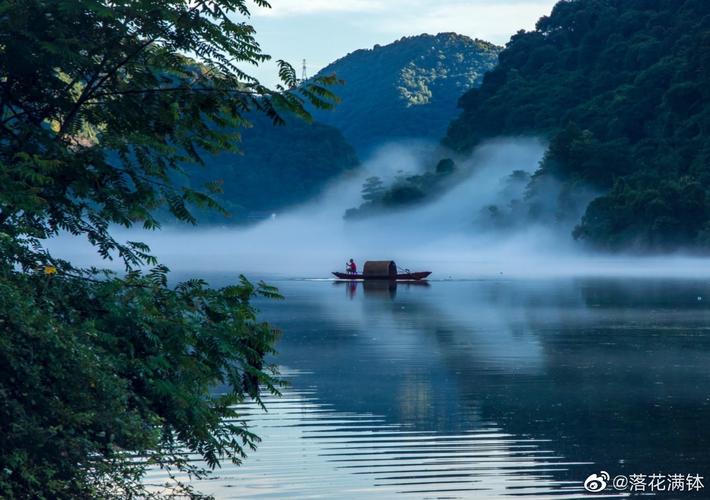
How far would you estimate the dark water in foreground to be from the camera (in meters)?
22.4

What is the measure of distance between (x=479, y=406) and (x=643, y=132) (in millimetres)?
134978

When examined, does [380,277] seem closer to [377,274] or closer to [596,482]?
[377,274]

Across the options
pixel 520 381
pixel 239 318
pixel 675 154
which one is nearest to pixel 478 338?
pixel 520 381

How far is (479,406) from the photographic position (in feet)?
101

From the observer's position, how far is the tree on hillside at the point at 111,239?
1402 centimetres

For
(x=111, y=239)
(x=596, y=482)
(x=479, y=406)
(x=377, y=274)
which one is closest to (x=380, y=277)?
(x=377, y=274)

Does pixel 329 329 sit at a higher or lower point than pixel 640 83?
lower

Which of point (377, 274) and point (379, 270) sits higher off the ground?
point (379, 270)

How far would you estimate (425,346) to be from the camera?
4609cm

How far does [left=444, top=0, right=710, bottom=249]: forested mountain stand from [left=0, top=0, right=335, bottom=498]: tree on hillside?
377 feet

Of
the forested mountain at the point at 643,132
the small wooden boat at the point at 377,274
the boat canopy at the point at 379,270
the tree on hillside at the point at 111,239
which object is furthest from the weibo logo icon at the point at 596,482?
the forested mountain at the point at 643,132

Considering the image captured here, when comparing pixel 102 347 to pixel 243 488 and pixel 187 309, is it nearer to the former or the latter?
pixel 187 309

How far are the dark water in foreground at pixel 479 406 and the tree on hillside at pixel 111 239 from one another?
5434 millimetres

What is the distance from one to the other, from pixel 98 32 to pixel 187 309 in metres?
3.89
